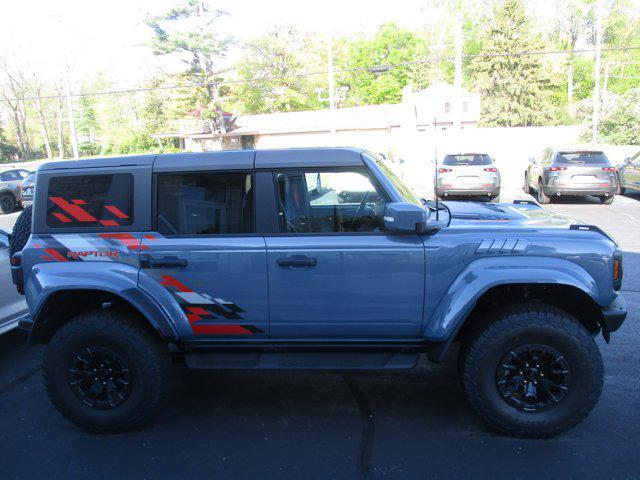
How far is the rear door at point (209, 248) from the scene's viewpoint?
3418 mm

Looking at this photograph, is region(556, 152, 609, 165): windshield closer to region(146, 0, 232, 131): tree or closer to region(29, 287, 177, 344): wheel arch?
region(29, 287, 177, 344): wheel arch

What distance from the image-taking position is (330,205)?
3629 millimetres

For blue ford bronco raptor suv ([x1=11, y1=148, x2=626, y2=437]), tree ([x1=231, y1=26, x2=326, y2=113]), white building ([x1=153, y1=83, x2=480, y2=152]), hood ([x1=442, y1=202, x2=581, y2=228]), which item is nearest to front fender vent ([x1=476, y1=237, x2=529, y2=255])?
blue ford bronco raptor suv ([x1=11, y1=148, x2=626, y2=437])

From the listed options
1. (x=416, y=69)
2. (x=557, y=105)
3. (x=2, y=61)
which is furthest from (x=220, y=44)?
(x=557, y=105)

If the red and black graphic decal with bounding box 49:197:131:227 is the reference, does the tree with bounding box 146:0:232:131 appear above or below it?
above

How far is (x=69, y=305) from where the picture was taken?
3715 mm

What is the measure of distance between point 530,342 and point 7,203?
20.7 metres

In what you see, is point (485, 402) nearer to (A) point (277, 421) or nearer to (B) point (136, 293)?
(A) point (277, 421)

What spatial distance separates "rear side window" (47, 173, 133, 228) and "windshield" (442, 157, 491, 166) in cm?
1257

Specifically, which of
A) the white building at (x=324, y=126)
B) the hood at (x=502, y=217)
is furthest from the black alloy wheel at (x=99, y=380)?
the white building at (x=324, y=126)

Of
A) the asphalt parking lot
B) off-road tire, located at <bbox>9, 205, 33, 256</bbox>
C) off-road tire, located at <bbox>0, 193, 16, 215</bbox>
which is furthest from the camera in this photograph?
off-road tire, located at <bbox>0, 193, 16, 215</bbox>

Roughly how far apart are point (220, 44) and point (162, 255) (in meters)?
43.0

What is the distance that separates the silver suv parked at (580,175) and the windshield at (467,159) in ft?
5.42

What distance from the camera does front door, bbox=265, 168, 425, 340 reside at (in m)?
3.34
